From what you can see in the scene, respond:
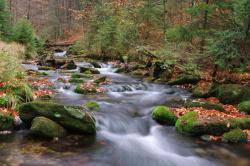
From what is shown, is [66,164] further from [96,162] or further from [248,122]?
[248,122]

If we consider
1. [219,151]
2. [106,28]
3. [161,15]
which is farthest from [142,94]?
[161,15]

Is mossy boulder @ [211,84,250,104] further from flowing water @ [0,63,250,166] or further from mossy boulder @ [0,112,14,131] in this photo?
mossy boulder @ [0,112,14,131]

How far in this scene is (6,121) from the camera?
9.73 meters

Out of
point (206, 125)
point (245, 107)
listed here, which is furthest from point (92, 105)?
point (245, 107)

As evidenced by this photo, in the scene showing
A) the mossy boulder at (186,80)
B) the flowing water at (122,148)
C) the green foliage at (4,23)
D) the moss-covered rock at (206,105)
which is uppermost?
the green foliage at (4,23)

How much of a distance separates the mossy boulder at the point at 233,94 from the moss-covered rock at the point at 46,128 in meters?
8.10

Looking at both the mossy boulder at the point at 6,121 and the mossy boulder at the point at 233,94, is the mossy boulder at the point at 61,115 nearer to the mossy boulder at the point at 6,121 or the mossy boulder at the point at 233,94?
the mossy boulder at the point at 6,121

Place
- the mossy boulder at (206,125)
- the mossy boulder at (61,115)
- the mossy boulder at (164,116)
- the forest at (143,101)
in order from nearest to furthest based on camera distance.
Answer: the forest at (143,101), the mossy boulder at (61,115), the mossy boulder at (206,125), the mossy boulder at (164,116)

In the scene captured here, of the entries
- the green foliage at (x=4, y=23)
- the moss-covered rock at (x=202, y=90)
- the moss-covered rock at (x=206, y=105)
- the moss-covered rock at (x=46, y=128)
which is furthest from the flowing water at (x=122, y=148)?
the green foliage at (x=4, y=23)

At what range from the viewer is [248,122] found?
11.0 meters

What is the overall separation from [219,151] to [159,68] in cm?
1241

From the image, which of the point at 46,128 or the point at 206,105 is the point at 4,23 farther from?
the point at 46,128

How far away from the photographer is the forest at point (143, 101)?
892 centimetres

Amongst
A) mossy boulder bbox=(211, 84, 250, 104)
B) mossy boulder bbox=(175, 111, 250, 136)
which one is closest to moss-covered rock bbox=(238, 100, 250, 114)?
mossy boulder bbox=(211, 84, 250, 104)
